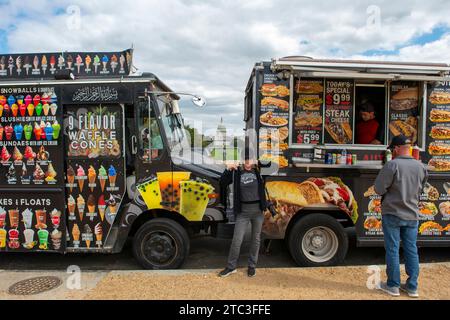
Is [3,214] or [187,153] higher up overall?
[187,153]

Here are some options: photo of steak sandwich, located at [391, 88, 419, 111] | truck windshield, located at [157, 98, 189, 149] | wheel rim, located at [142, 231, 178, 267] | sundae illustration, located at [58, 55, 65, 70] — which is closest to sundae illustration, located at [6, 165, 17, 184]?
sundae illustration, located at [58, 55, 65, 70]

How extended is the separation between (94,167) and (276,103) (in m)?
2.78

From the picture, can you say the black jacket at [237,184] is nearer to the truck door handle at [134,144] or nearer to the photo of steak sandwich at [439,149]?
the truck door handle at [134,144]

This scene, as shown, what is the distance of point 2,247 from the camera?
206 inches

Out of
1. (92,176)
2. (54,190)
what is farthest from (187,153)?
(54,190)

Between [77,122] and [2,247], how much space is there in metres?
2.20

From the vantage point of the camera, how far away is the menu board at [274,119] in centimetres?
503

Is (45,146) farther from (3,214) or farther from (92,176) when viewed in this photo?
(3,214)

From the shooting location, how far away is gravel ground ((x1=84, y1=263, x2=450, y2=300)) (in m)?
4.23

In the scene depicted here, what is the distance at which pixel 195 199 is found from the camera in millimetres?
5070

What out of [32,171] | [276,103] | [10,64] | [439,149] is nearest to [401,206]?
[439,149]

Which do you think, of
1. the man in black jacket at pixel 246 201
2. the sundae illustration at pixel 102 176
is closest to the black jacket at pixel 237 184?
the man in black jacket at pixel 246 201

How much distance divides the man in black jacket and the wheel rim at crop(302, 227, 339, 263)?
89 cm
